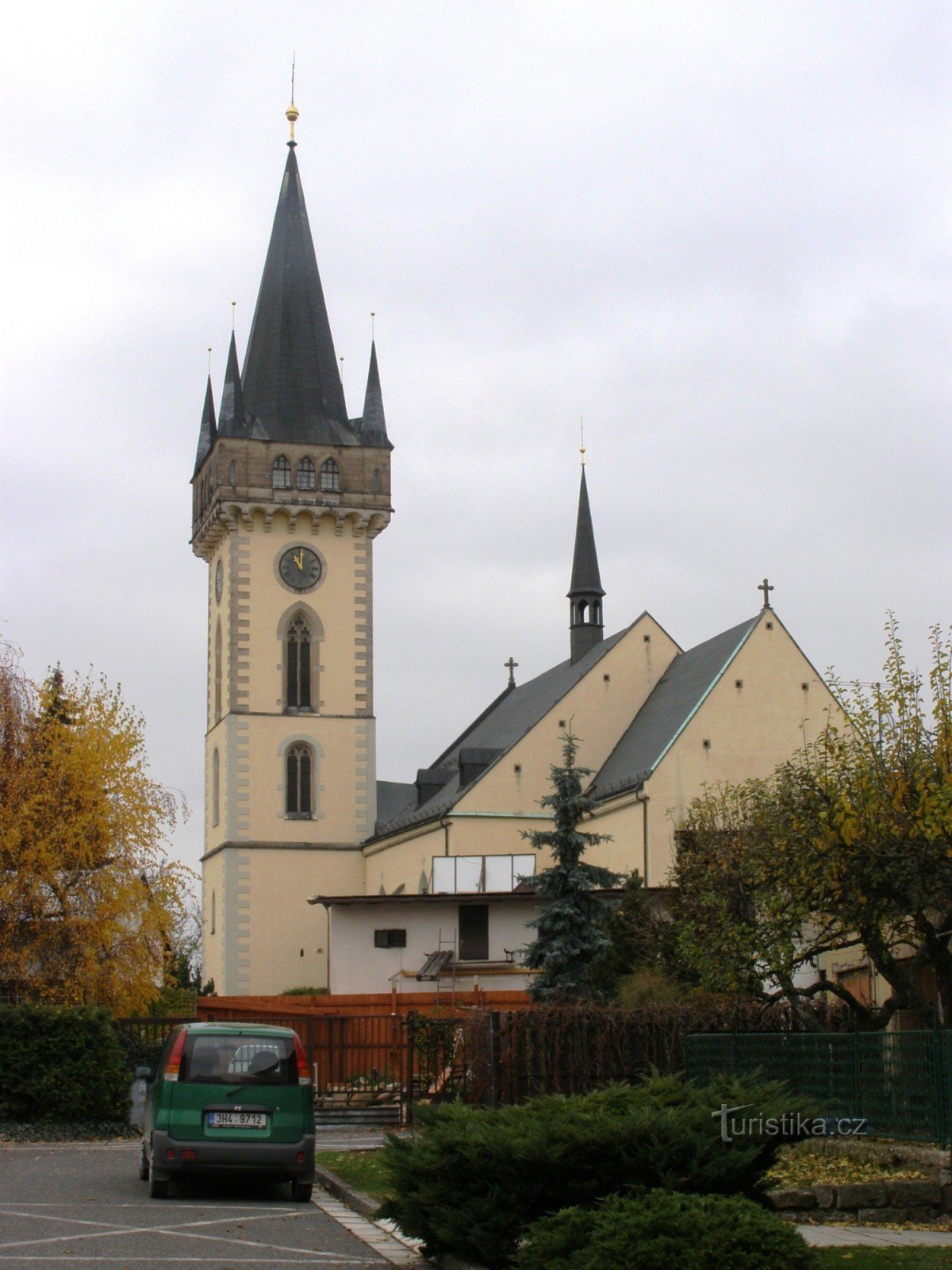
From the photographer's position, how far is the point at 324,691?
55625 mm

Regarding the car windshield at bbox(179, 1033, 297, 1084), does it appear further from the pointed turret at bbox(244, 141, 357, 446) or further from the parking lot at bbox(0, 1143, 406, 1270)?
the pointed turret at bbox(244, 141, 357, 446)

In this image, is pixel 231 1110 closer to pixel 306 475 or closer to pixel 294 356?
pixel 306 475

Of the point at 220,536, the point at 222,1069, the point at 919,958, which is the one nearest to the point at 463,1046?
the point at 919,958

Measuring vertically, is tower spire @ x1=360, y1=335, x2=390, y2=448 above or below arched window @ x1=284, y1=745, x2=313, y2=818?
above

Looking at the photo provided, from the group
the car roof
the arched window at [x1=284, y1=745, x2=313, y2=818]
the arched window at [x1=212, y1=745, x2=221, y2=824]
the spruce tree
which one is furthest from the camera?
the arched window at [x1=212, y1=745, x2=221, y2=824]

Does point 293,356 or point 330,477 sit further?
point 293,356

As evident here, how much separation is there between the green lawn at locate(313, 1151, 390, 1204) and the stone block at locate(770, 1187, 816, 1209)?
10.8 ft

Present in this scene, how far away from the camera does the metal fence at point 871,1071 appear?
595 inches

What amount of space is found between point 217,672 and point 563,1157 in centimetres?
4835

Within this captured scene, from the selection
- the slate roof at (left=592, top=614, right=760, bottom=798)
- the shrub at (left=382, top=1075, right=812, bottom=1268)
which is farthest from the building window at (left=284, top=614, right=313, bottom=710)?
the shrub at (left=382, top=1075, right=812, bottom=1268)

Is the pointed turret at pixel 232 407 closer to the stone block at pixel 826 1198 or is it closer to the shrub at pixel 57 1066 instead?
the shrub at pixel 57 1066

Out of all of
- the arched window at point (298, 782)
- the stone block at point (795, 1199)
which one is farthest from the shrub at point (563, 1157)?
the arched window at point (298, 782)

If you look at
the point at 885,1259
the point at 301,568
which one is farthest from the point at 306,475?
the point at 885,1259

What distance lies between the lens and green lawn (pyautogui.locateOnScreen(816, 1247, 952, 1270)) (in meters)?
10.4
